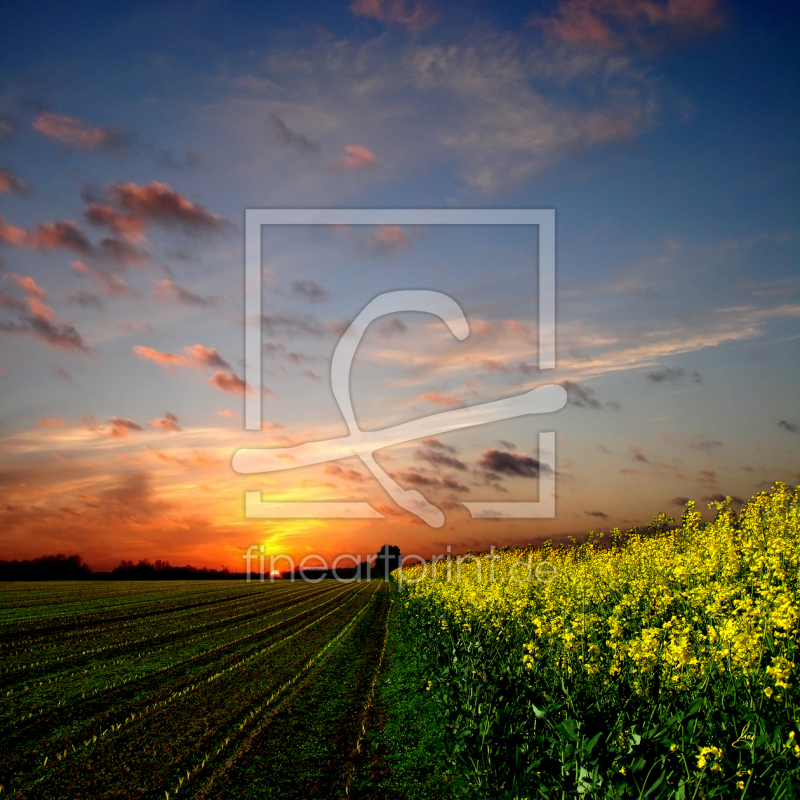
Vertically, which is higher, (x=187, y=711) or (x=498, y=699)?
(x=498, y=699)

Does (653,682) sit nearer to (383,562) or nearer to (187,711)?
(187,711)

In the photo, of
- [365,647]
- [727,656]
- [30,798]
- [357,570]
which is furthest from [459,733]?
[357,570]

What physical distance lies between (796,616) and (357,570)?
128m

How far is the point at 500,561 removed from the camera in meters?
26.3

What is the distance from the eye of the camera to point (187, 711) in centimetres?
1283

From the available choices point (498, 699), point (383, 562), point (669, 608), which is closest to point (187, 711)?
point (498, 699)

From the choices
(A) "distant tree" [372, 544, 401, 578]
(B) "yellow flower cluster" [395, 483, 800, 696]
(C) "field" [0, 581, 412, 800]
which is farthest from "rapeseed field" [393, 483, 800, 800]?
(A) "distant tree" [372, 544, 401, 578]

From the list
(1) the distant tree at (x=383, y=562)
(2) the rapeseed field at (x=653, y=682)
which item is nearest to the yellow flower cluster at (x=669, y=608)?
(2) the rapeseed field at (x=653, y=682)

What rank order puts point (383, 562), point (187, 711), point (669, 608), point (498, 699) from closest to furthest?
point (498, 699)
point (669, 608)
point (187, 711)
point (383, 562)

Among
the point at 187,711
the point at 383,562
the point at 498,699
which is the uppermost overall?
the point at 498,699

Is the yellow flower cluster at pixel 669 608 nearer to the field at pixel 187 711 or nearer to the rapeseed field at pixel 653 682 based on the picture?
the rapeseed field at pixel 653 682

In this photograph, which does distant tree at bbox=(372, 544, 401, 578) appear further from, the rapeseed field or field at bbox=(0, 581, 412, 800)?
the rapeseed field

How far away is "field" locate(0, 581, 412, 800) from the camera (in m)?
8.98

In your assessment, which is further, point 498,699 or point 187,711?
point 187,711
